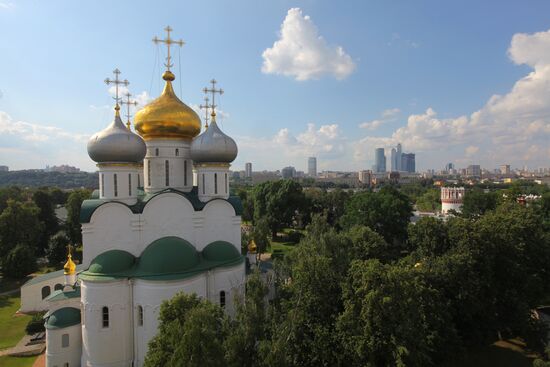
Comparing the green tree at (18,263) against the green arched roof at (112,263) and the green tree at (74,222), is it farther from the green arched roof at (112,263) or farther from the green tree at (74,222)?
the green arched roof at (112,263)

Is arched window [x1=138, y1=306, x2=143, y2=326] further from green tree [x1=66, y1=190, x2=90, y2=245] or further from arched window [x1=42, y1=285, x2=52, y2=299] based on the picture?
green tree [x1=66, y1=190, x2=90, y2=245]

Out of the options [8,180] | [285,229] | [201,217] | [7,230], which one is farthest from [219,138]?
[8,180]

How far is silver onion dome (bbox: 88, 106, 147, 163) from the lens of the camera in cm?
1441

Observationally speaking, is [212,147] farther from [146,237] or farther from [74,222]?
[74,222]

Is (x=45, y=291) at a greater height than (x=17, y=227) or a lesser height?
lesser

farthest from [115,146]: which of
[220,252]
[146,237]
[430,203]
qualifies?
[430,203]

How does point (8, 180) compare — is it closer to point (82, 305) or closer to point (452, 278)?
point (82, 305)

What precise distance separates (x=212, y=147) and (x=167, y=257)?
537 centimetres

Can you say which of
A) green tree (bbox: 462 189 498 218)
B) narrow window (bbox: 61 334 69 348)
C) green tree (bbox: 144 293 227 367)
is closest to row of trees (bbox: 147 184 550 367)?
green tree (bbox: 144 293 227 367)

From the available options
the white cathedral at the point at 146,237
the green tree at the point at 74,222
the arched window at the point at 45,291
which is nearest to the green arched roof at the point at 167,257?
the white cathedral at the point at 146,237

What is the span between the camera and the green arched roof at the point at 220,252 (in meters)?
14.7

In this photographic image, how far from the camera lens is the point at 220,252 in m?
14.9

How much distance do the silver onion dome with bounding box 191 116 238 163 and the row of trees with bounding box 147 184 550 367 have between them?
5.23 m

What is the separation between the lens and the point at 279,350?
7.92 meters
